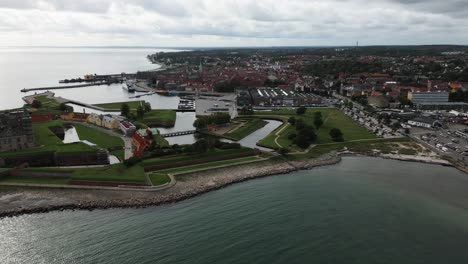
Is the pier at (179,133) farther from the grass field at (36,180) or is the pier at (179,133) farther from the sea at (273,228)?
the sea at (273,228)

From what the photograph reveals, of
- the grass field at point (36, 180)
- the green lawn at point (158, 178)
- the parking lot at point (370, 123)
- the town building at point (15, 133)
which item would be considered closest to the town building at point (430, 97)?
the parking lot at point (370, 123)

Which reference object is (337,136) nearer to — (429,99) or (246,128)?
(246,128)

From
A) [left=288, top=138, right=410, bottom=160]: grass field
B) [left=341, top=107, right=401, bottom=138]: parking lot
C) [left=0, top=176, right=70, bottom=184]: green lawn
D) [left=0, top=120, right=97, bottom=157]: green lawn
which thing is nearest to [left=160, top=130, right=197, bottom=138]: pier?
[left=0, top=120, right=97, bottom=157]: green lawn

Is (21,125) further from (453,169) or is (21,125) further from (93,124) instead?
(453,169)

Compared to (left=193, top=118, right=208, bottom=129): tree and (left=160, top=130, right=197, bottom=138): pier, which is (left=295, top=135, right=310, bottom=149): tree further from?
(left=160, top=130, right=197, bottom=138): pier

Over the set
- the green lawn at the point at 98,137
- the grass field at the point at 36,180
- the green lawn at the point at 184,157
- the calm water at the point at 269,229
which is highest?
the green lawn at the point at 98,137

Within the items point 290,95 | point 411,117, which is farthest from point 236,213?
point 290,95
